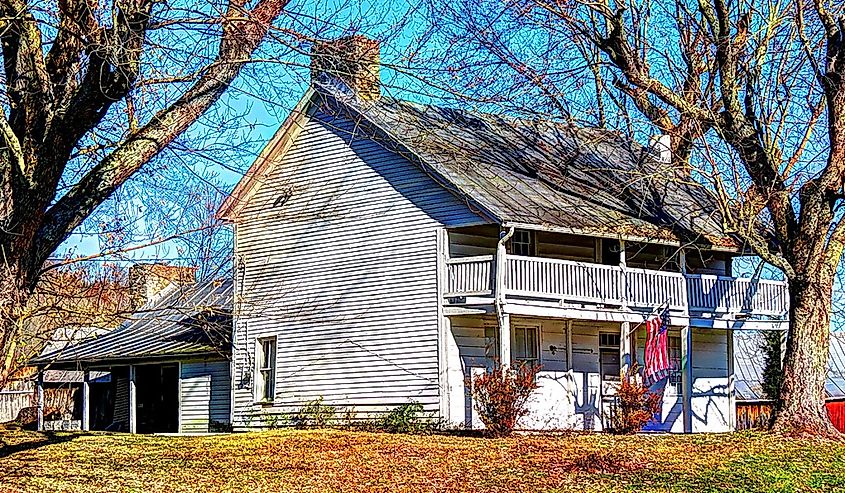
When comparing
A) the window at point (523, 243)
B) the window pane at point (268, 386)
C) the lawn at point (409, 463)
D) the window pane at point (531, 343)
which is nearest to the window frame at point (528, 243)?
the window at point (523, 243)

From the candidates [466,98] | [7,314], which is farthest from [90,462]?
[466,98]

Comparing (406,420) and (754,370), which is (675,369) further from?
(754,370)

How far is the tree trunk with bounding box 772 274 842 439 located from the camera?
20656mm

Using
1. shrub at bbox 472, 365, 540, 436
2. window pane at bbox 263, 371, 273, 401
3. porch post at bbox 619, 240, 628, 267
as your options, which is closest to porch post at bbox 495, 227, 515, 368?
shrub at bbox 472, 365, 540, 436

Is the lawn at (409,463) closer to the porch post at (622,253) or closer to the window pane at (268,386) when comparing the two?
the porch post at (622,253)

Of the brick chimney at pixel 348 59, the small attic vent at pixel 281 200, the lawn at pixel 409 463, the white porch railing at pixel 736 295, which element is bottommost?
the lawn at pixel 409 463

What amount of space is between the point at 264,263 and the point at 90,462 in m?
14.4

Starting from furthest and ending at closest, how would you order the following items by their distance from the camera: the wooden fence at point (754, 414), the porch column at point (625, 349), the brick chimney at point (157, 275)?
the wooden fence at point (754, 414), the porch column at point (625, 349), the brick chimney at point (157, 275)

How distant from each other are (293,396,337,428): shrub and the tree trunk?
35.2ft

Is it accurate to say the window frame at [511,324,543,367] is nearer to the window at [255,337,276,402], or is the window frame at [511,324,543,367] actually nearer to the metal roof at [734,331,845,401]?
the window at [255,337,276,402]

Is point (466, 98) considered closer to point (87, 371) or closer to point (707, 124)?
point (707, 124)

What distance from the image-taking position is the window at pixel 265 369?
29.2m

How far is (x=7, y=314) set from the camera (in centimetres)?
818

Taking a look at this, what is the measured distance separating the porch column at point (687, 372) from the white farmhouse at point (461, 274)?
0.05 meters
